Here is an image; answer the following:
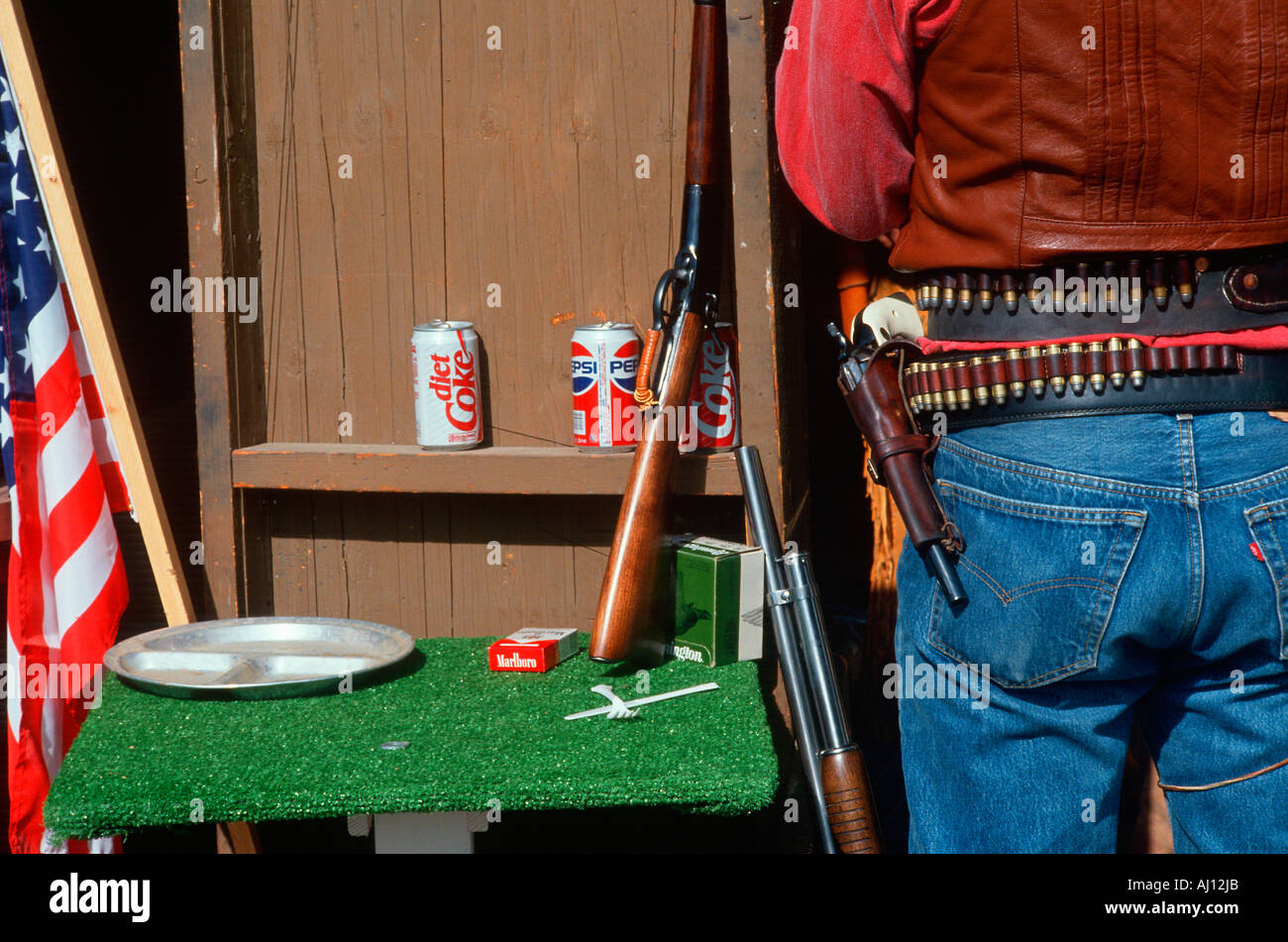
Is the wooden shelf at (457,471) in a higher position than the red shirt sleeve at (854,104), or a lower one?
lower

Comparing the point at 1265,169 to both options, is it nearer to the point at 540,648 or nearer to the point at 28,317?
the point at 540,648

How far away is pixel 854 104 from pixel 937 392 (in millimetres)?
422

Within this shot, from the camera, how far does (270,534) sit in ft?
8.63

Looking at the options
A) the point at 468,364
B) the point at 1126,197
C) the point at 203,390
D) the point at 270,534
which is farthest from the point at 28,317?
the point at 1126,197

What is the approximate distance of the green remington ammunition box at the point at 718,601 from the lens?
2191 mm

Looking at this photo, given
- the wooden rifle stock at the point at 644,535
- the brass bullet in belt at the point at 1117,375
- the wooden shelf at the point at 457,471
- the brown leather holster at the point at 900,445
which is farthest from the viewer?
the wooden shelf at the point at 457,471

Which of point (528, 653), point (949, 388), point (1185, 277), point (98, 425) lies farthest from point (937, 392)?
point (98, 425)

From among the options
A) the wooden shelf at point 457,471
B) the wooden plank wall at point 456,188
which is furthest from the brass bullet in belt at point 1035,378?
the wooden plank wall at point 456,188

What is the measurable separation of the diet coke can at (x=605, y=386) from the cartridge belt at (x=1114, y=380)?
0.81 meters

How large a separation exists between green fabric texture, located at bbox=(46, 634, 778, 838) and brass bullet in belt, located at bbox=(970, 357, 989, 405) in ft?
2.09

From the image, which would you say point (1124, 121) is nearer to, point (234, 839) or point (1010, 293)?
point (1010, 293)

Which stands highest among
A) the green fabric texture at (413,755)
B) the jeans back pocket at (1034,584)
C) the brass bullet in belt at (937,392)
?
the brass bullet in belt at (937,392)

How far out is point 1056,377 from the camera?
5.11 ft

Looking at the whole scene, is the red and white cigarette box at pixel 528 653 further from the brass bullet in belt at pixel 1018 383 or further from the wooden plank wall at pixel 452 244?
the brass bullet in belt at pixel 1018 383
